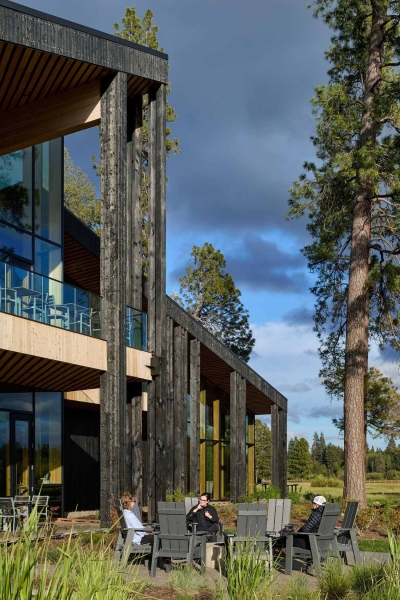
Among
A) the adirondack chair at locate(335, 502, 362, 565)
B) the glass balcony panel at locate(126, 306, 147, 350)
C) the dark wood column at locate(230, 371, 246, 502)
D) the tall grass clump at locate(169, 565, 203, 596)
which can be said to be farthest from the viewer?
the dark wood column at locate(230, 371, 246, 502)

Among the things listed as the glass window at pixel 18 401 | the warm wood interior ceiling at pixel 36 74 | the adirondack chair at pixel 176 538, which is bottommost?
the adirondack chair at pixel 176 538

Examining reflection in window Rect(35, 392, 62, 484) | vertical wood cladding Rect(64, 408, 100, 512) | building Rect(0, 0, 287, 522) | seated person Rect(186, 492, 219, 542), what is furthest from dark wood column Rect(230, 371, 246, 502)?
seated person Rect(186, 492, 219, 542)

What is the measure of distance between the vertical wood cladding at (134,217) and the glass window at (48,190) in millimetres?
2643

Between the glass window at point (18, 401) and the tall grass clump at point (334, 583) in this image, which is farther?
the glass window at point (18, 401)

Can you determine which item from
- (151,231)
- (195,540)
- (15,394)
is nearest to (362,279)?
(151,231)

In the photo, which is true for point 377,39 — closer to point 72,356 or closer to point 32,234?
point 32,234

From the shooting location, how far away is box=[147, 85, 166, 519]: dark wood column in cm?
1889

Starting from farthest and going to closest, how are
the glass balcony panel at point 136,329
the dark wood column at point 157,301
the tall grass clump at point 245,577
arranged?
the dark wood column at point 157,301 < the glass balcony panel at point 136,329 < the tall grass clump at point 245,577

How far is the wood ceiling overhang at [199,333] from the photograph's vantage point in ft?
74.8

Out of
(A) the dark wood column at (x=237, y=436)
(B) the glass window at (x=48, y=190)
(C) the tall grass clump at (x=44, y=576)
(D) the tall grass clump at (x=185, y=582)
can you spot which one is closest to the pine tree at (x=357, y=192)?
(A) the dark wood column at (x=237, y=436)

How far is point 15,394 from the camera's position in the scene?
1958 cm

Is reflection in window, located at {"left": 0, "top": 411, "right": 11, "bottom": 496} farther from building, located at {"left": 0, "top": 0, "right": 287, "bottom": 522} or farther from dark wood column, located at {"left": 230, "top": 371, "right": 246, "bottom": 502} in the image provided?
dark wood column, located at {"left": 230, "top": 371, "right": 246, "bottom": 502}

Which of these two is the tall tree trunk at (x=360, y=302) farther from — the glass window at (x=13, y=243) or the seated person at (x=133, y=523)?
the seated person at (x=133, y=523)

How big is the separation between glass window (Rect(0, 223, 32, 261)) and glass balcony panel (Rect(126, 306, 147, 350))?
3.20 meters
